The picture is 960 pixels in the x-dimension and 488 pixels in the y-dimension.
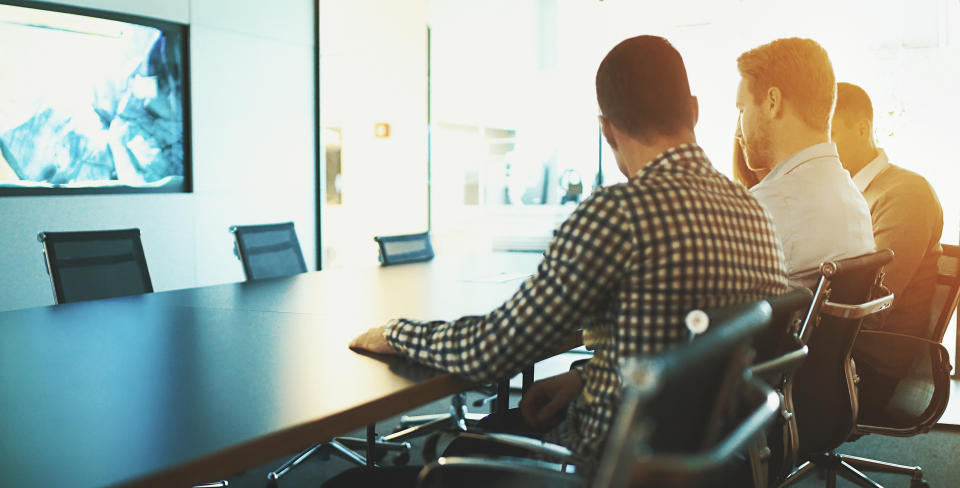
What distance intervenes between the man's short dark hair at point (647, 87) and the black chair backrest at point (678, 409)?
1.90 feet

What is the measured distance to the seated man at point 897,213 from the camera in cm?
266

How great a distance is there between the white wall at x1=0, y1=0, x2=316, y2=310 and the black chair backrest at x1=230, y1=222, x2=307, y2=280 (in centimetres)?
174

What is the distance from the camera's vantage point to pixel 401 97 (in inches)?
293

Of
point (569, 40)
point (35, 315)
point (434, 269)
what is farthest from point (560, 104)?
point (35, 315)

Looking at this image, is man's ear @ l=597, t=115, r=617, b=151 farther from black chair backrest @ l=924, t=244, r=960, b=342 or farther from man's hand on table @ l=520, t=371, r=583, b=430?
black chair backrest @ l=924, t=244, r=960, b=342

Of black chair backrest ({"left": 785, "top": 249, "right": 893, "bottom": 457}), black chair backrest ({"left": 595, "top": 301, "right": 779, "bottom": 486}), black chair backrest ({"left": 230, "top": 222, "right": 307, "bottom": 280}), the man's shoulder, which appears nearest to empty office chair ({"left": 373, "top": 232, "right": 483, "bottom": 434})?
black chair backrest ({"left": 230, "top": 222, "right": 307, "bottom": 280})

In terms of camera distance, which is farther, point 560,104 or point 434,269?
point 560,104

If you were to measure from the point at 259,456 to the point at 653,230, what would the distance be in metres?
0.73

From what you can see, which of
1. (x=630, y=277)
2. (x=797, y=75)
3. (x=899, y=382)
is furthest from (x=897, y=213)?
(x=630, y=277)

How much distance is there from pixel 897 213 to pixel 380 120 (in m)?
5.40

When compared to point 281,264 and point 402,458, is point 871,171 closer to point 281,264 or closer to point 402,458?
point 402,458

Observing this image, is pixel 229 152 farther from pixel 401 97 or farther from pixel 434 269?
pixel 434 269

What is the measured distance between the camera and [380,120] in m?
7.48

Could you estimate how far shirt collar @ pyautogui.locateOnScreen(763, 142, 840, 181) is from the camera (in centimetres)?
226
